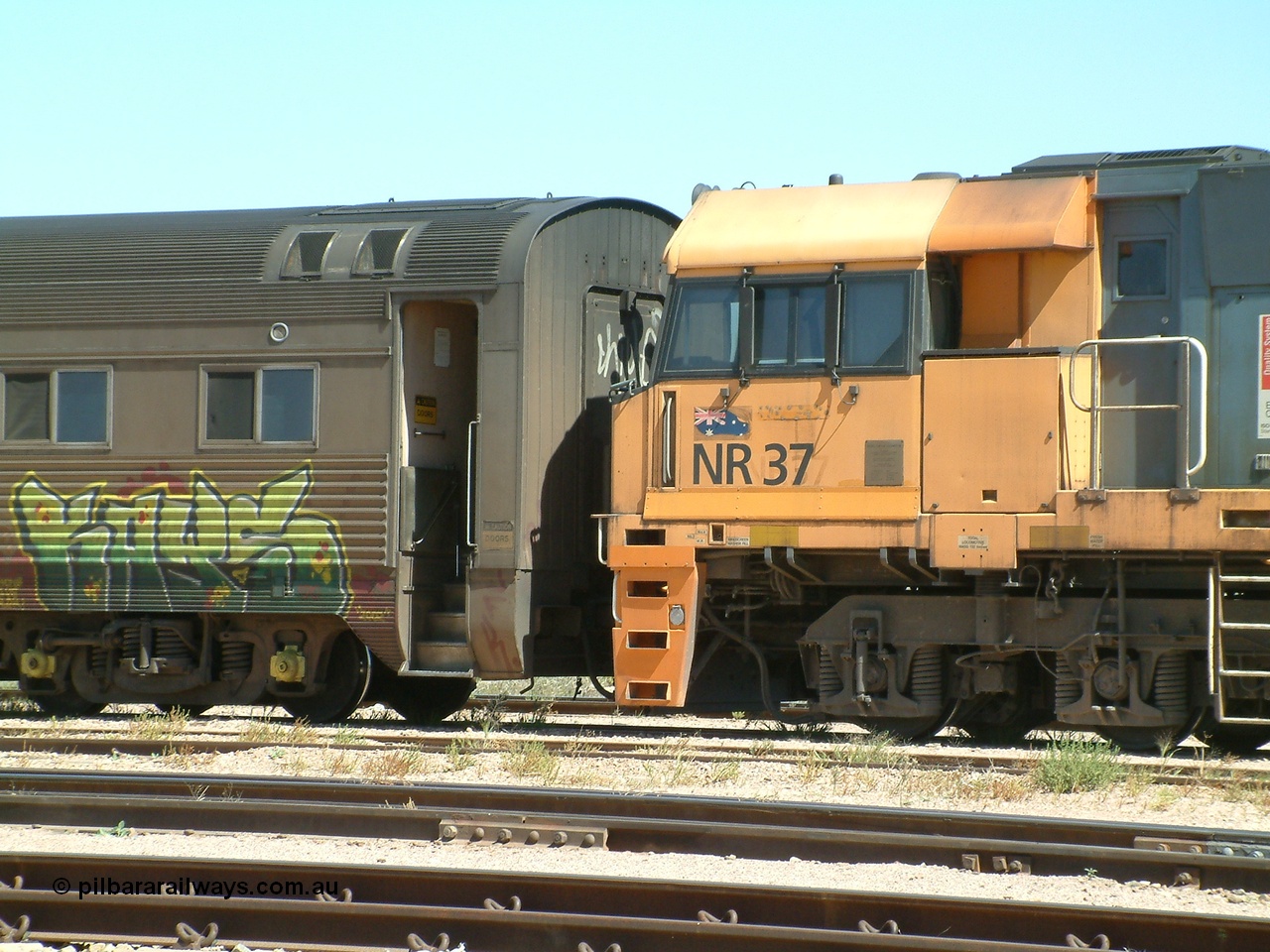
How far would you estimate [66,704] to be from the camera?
12.7 metres

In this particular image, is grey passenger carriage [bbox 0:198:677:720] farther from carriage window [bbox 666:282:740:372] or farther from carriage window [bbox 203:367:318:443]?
carriage window [bbox 666:282:740:372]

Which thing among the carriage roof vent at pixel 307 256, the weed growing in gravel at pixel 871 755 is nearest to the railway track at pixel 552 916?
the weed growing in gravel at pixel 871 755

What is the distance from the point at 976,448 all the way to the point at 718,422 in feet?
6.04

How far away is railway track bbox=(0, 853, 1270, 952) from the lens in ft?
17.3

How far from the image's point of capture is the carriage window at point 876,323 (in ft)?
34.2

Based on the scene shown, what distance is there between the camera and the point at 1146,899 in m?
6.06

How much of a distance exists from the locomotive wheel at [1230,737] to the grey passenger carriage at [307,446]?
4585mm

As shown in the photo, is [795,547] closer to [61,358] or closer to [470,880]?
[470,880]

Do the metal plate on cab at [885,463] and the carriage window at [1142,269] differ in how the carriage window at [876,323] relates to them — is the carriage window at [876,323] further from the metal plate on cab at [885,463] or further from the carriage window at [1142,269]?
the carriage window at [1142,269]

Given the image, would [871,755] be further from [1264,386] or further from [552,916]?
[552,916]

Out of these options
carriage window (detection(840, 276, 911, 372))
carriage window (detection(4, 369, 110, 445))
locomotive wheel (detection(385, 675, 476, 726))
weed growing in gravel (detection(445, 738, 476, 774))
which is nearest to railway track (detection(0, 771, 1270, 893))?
weed growing in gravel (detection(445, 738, 476, 774))

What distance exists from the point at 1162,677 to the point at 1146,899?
4400 millimetres

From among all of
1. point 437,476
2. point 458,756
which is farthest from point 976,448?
point 437,476

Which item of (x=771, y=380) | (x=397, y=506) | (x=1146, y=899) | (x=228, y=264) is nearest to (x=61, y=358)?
(x=228, y=264)
